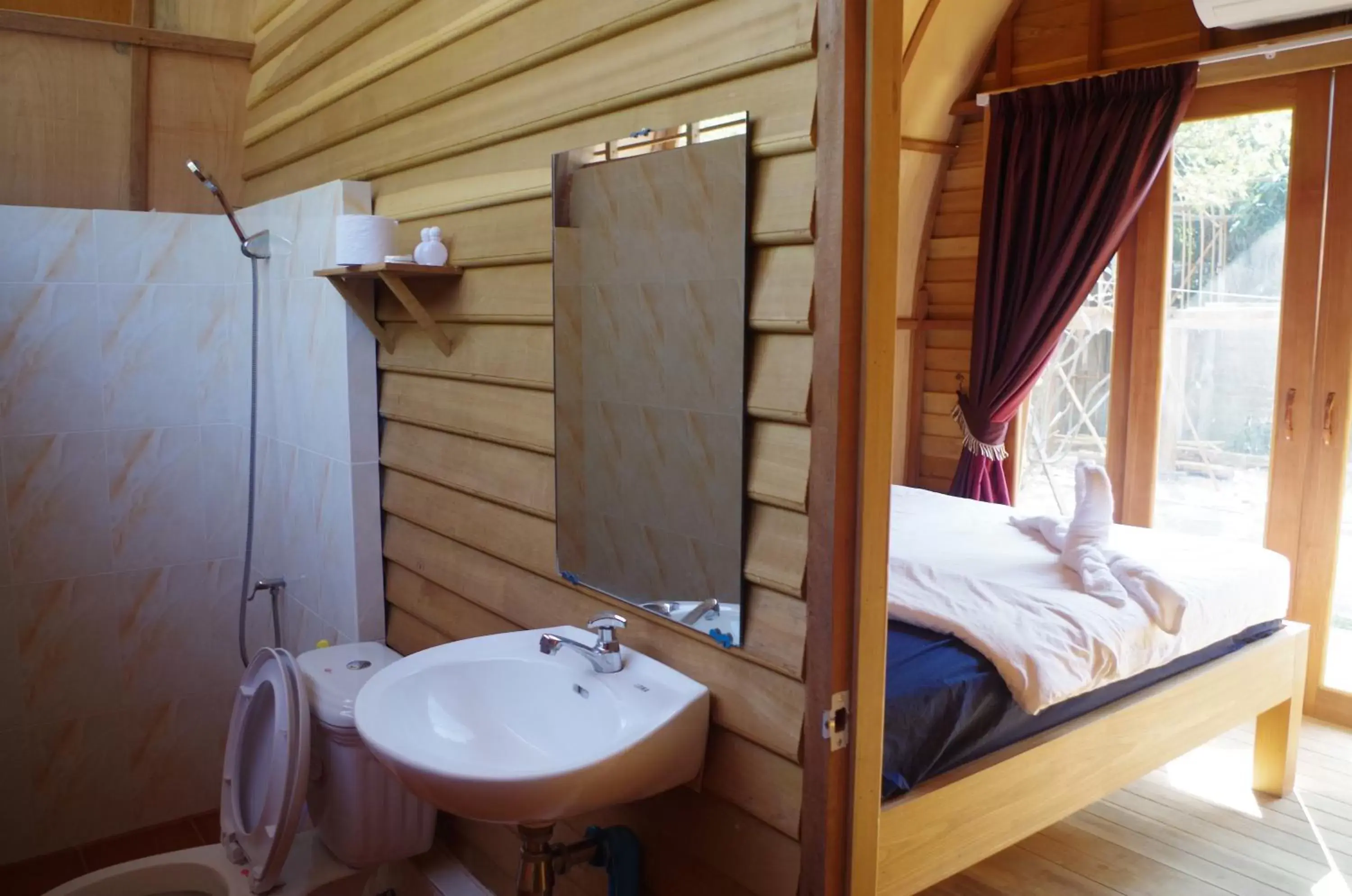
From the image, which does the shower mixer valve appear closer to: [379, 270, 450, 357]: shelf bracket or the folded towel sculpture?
[379, 270, 450, 357]: shelf bracket

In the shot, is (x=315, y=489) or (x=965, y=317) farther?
(x=965, y=317)

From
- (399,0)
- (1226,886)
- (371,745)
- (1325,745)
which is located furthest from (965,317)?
(371,745)

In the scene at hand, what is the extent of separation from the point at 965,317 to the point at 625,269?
3324mm

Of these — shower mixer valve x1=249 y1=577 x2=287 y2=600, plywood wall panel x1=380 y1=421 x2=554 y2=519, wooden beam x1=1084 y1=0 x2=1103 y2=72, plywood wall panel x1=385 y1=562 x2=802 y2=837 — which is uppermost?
wooden beam x1=1084 y1=0 x2=1103 y2=72

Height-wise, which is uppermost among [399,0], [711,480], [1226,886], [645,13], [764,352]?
[399,0]

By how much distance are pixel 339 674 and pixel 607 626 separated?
111 centimetres

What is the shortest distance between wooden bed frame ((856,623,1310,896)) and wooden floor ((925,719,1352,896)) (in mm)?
151

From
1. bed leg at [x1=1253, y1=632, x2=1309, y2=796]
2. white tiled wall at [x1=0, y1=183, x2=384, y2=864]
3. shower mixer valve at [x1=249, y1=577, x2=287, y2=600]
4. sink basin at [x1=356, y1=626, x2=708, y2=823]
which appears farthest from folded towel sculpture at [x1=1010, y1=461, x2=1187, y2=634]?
shower mixer valve at [x1=249, y1=577, x2=287, y2=600]

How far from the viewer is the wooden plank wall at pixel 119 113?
3514mm

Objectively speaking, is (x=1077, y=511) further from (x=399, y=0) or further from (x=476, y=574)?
(x=399, y=0)

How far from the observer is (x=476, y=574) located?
8.21 ft

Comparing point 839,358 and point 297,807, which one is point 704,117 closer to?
point 839,358

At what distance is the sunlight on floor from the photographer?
318cm

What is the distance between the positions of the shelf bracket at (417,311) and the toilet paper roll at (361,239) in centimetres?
6
